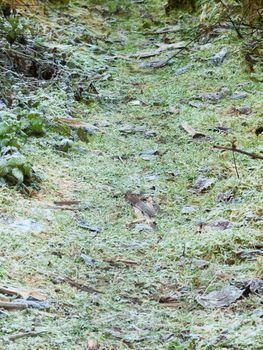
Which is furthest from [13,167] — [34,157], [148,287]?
[148,287]

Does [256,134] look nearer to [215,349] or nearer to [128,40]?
[215,349]

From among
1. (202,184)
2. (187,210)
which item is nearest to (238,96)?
(202,184)

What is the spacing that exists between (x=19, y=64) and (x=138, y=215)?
9.28 ft

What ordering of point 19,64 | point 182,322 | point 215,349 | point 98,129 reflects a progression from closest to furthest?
point 215,349 < point 182,322 < point 98,129 < point 19,64

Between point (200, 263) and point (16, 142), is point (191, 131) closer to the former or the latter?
point (16, 142)

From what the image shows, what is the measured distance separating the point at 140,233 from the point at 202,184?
2.69 ft

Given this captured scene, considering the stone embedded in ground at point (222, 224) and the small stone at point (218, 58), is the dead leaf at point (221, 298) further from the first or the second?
the small stone at point (218, 58)

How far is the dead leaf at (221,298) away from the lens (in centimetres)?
288

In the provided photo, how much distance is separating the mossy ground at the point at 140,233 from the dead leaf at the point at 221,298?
1.5 inches

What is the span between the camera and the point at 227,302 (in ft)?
9.49

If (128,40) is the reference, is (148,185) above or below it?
above

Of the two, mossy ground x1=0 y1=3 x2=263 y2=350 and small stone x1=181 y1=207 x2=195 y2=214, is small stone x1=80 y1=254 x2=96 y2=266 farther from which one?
small stone x1=181 y1=207 x2=195 y2=214

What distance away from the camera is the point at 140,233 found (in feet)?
12.3

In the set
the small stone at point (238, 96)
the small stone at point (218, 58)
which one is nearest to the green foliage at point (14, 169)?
the small stone at point (238, 96)
